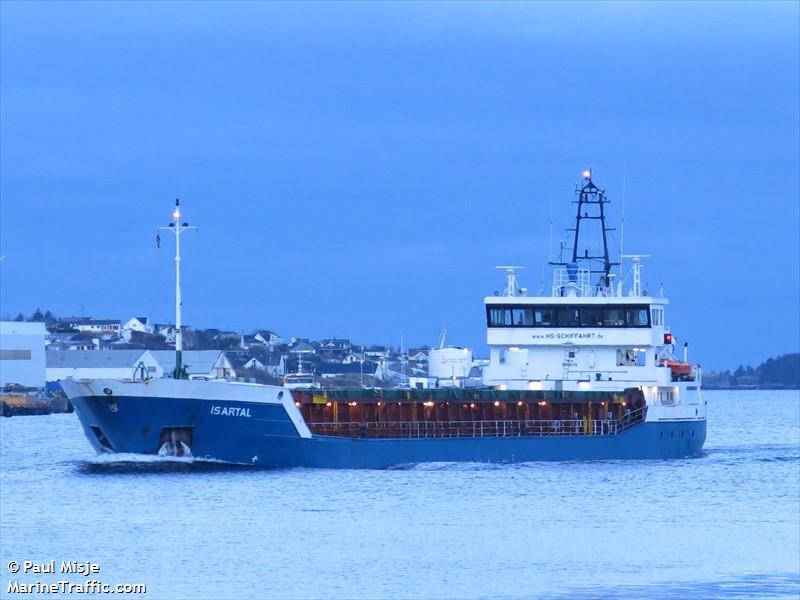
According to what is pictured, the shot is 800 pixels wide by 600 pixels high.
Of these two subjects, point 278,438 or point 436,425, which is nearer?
point 278,438

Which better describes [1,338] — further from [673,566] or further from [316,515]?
[673,566]

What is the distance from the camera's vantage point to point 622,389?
55719 mm

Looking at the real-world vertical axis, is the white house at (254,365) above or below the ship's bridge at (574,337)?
above

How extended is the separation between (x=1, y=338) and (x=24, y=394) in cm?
462

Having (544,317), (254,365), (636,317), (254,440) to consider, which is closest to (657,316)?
(636,317)

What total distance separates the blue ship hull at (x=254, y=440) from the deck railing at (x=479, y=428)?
3.00 feet

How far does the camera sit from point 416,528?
3722 centimetres

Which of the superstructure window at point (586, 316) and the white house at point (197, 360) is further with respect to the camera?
the white house at point (197, 360)

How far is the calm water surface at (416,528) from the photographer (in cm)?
3006

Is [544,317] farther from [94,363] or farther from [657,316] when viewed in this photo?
[94,363]

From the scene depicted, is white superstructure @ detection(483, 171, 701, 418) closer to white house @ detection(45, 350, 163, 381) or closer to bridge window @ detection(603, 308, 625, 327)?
bridge window @ detection(603, 308, 625, 327)

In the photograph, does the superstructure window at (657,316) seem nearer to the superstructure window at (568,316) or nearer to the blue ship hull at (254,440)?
the superstructure window at (568,316)

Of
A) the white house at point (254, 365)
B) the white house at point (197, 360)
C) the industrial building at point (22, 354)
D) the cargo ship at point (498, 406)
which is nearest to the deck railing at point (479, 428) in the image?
the cargo ship at point (498, 406)

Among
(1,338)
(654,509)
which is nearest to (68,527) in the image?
(654,509)
